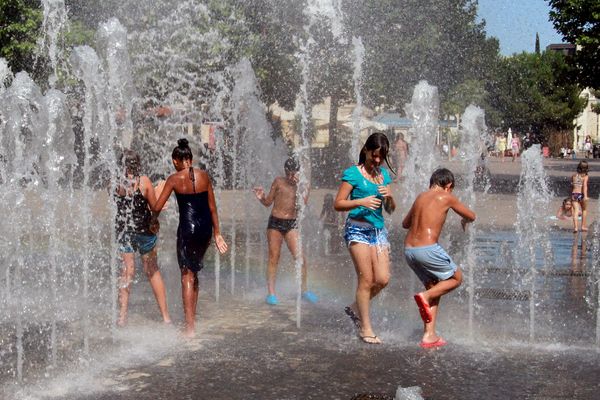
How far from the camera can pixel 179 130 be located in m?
24.6

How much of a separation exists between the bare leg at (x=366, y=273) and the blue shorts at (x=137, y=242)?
1.79 meters

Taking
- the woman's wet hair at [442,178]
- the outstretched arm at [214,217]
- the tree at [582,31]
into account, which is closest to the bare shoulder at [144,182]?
the outstretched arm at [214,217]

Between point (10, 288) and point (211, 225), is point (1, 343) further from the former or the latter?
point (10, 288)

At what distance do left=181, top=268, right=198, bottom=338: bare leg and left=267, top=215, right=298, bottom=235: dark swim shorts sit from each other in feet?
5.05

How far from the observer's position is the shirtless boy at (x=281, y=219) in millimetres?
7945

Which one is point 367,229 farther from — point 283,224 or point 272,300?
point 272,300

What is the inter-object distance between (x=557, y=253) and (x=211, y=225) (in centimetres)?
668

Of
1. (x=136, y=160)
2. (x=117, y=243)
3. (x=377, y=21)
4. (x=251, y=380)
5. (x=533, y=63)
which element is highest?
(x=533, y=63)

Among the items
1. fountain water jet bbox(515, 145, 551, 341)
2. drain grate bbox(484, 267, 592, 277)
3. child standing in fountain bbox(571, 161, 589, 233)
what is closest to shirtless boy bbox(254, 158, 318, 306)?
fountain water jet bbox(515, 145, 551, 341)

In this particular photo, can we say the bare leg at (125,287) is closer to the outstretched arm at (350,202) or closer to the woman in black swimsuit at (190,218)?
the woman in black swimsuit at (190,218)

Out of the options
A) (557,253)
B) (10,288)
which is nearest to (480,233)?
(557,253)

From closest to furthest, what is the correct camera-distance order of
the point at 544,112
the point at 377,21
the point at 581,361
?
1. the point at 581,361
2. the point at 377,21
3. the point at 544,112

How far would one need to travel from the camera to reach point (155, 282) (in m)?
6.98

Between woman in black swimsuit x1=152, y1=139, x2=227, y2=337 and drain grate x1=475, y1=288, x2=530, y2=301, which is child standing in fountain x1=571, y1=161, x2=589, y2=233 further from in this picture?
woman in black swimsuit x1=152, y1=139, x2=227, y2=337
